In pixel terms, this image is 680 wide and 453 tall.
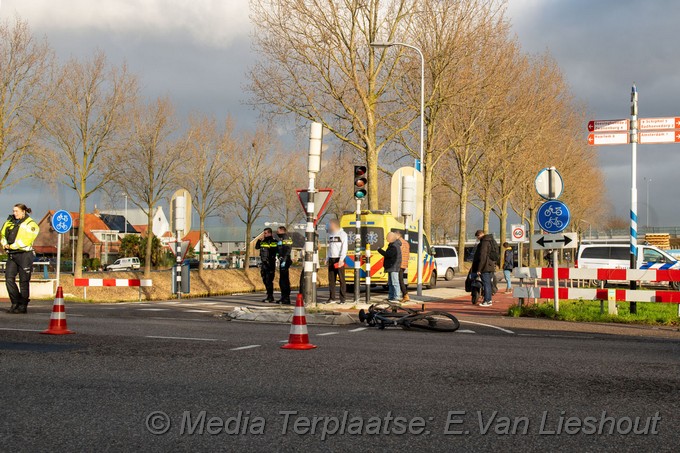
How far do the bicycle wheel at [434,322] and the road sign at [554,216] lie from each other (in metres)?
4.80

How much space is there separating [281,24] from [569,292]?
1592cm

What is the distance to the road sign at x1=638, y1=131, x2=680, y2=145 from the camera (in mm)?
17545

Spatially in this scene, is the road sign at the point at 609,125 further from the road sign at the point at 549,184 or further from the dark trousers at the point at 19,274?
the dark trousers at the point at 19,274

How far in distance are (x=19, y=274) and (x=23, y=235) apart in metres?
0.71

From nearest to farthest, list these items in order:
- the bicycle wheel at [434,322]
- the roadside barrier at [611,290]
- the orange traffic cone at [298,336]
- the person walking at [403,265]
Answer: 1. the orange traffic cone at [298,336]
2. the bicycle wheel at [434,322]
3. the roadside barrier at [611,290]
4. the person walking at [403,265]

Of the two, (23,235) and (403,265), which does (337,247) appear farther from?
(23,235)

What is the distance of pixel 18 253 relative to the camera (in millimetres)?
13922

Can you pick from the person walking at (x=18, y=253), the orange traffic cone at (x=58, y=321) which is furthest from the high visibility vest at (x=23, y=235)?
the orange traffic cone at (x=58, y=321)

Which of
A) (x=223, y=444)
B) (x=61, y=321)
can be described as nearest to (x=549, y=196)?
(x=61, y=321)

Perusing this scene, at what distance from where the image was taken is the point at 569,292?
52.4 ft

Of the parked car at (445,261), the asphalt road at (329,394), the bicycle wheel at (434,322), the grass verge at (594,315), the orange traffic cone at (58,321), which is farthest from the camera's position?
the parked car at (445,261)

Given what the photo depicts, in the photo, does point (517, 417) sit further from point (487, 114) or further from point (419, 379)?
point (487, 114)

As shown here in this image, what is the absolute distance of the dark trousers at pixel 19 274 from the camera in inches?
542

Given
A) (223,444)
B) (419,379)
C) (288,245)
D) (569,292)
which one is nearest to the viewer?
(223,444)
